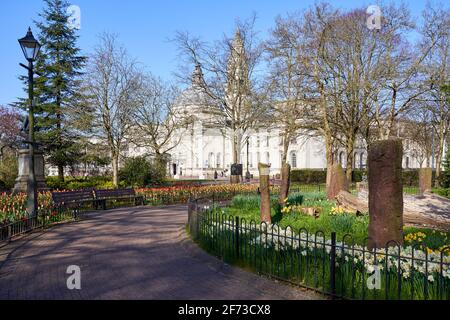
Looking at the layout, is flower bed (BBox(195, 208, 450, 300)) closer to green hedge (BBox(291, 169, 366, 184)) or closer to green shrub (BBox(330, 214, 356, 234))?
green shrub (BBox(330, 214, 356, 234))

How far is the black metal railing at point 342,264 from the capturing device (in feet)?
15.6

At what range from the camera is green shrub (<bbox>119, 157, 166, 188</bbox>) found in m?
23.2

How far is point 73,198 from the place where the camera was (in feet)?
49.0

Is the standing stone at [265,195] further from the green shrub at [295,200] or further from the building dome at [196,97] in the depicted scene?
the building dome at [196,97]

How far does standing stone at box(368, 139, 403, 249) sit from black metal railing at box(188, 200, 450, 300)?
23cm

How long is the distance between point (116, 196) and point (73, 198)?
2.58m

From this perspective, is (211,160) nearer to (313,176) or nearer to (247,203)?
(313,176)

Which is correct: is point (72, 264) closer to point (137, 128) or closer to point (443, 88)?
point (443, 88)

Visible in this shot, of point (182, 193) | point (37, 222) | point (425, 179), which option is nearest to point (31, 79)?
point (37, 222)

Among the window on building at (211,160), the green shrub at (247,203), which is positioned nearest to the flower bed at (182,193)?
the green shrub at (247,203)

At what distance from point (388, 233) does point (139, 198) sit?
14.0m

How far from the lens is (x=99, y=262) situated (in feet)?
24.1
